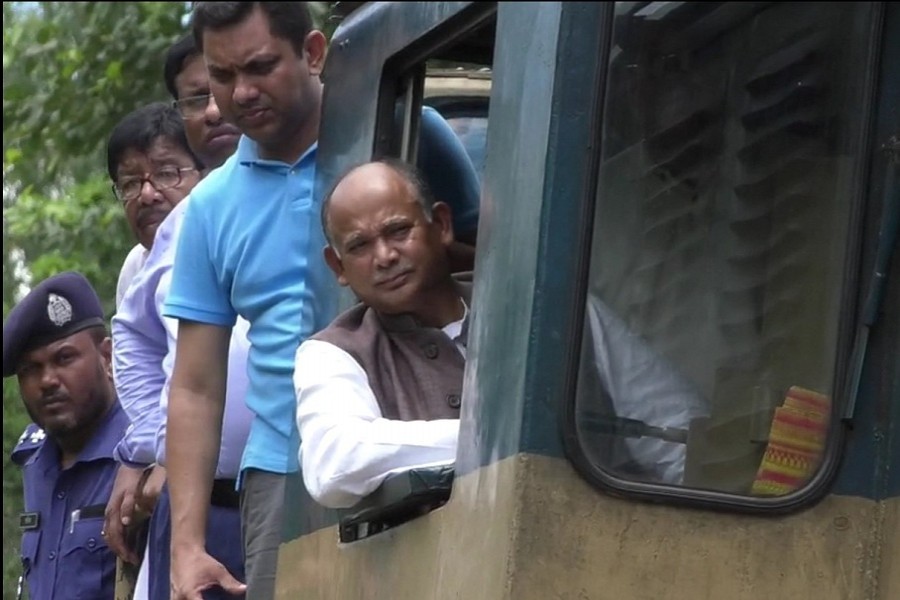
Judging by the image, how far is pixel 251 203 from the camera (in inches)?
171

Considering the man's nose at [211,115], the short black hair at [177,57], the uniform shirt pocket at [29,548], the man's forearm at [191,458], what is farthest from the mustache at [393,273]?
the uniform shirt pocket at [29,548]

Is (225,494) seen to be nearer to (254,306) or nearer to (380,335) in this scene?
(254,306)

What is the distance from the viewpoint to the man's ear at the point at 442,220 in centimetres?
367

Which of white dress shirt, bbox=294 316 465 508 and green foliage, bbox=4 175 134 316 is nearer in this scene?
white dress shirt, bbox=294 316 465 508

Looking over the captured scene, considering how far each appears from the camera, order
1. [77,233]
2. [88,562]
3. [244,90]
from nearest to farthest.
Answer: [244,90] → [88,562] → [77,233]

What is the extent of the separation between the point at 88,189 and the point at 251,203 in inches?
329

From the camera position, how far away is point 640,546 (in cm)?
306

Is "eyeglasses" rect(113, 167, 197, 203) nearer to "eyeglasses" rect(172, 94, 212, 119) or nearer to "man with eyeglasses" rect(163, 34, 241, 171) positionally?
"man with eyeglasses" rect(163, 34, 241, 171)

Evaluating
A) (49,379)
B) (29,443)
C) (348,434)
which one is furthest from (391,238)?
(29,443)

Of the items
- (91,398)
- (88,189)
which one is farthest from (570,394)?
(88,189)

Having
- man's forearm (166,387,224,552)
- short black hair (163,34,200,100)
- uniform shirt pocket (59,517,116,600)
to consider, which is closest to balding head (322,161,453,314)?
man's forearm (166,387,224,552)

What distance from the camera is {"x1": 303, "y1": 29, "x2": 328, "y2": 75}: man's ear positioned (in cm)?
381

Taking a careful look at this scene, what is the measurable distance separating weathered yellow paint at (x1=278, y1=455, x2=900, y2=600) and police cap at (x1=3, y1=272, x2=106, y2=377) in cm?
328

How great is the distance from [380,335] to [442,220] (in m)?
0.21
